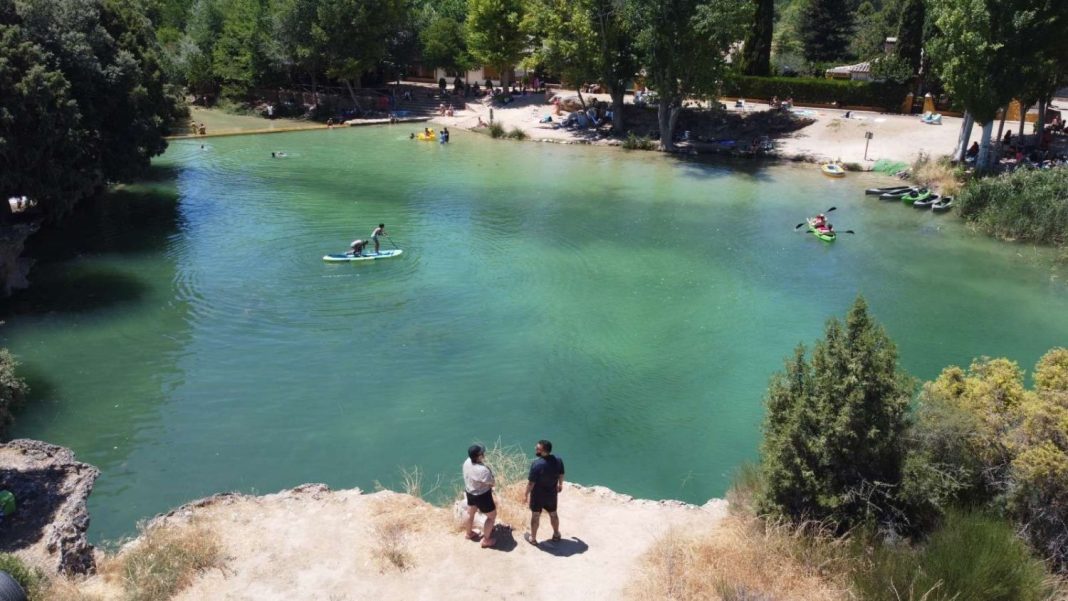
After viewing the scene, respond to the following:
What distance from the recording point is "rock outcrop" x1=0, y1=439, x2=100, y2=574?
1134cm

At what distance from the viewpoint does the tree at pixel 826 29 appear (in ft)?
214

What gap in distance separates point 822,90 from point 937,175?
1692 cm

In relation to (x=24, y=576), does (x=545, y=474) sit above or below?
above

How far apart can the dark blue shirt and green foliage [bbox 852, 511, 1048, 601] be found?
4.13m

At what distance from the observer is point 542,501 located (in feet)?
36.6

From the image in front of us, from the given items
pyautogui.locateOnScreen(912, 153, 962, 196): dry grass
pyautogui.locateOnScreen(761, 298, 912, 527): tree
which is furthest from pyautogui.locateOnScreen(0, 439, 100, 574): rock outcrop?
pyautogui.locateOnScreen(912, 153, 962, 196): dry grass

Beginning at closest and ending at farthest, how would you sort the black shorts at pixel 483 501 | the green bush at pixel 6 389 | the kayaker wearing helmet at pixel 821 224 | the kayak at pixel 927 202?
1. the black shorts at pixel 483 501
2. the green bush at pixel 6 389
3. the kayaker wearing helmet at pixel 821 224
4. the kayak at pixel 927 202

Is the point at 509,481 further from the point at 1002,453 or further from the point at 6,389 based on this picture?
the point at 6,389

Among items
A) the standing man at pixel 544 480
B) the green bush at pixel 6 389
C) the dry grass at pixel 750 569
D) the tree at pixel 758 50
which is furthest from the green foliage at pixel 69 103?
Result: the tree at pixel 758 50

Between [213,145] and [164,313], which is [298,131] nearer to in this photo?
[213,145]

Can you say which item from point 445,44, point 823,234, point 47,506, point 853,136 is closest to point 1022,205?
point 823,234

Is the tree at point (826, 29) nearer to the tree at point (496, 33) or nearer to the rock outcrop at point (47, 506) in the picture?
the tree at point (496, 33)

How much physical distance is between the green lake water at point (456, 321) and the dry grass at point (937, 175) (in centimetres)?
328

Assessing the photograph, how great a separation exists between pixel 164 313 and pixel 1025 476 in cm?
2180
